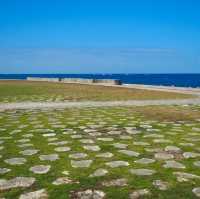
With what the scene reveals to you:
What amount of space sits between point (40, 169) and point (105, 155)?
137 centimetres

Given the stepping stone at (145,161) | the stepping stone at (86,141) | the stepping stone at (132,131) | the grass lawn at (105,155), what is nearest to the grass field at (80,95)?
→ the grass lawn at (105,155)

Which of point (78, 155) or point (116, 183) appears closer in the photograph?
point (116, 183)

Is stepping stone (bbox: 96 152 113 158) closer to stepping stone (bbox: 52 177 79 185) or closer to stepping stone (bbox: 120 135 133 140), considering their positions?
stepping stone (bbox: 52 177 79 185)

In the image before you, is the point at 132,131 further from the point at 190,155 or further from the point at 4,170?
the point at 4,170

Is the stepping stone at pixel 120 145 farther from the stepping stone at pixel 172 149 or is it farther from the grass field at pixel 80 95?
the grass field at pixel 80 95

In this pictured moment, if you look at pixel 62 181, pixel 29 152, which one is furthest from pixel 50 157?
pixel 62 181

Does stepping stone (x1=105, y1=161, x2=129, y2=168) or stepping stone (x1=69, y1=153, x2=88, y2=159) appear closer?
stepping stone (x1=105, y1=161, x2=129, y2=168)

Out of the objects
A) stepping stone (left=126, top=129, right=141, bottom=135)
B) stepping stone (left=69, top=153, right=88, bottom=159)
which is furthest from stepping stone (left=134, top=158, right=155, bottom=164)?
stepping stone (left=126, top=129, right=141, bottom=135)

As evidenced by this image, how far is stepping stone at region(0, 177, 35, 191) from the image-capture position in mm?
4586

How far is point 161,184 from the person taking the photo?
4.62 metres

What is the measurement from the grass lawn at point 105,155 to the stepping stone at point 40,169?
32 millimetres

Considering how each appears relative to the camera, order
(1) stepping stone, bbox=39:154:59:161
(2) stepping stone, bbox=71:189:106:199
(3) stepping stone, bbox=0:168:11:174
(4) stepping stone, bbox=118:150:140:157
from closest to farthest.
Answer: (2) stepping stone, bbox=71:189:106:199 → (3) stepping stone, bbox=0:168:11:174 → (1) stepping stone, bbox=39:154:59:161 → (4) stepping stone, bbox=118:150:140:157

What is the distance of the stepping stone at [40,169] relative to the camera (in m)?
5.24

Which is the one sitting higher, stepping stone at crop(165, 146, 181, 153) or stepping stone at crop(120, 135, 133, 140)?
stepping stone at crop(165, 146, 181, 153)
